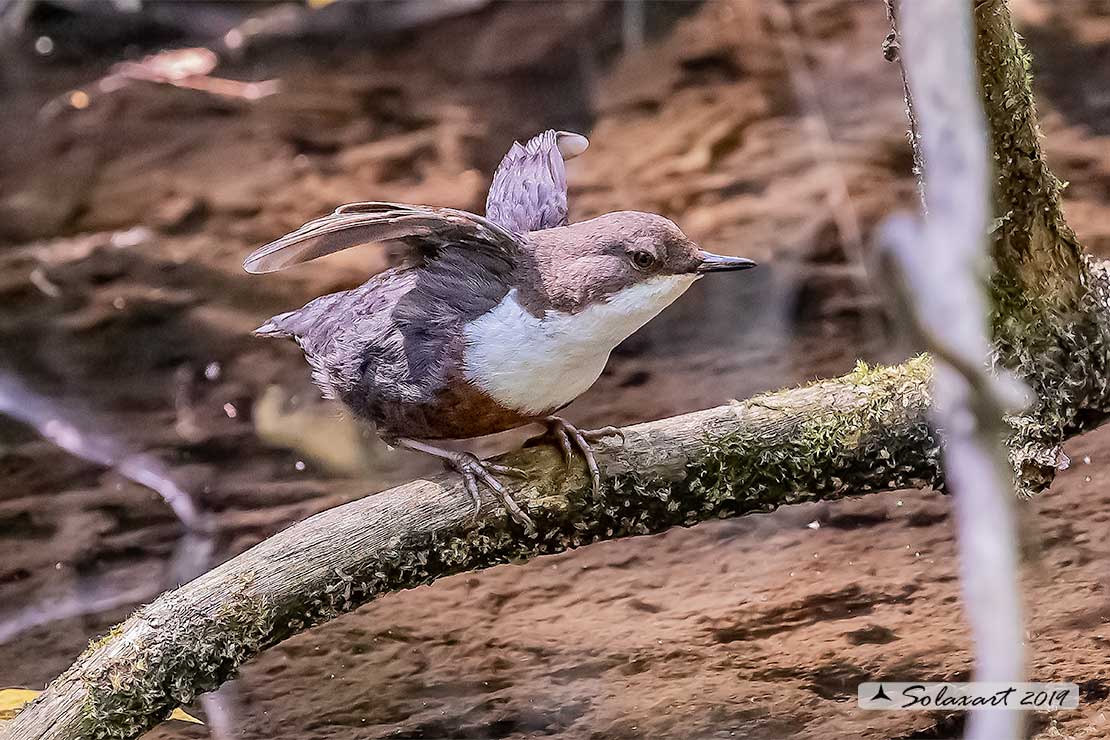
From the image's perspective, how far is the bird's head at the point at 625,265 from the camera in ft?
6.64

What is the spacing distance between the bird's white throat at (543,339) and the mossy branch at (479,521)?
9.3 inches

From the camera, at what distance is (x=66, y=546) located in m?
3.04

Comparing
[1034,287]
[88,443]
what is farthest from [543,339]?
[88,443]

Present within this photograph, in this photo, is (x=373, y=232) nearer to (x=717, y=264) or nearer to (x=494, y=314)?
(x=494, y=314)

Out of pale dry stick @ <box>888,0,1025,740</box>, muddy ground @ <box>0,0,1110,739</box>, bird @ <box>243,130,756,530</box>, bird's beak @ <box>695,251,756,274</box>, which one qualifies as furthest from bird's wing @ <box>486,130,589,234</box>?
pale dry stick @ <box>888,0,1025,740</box>

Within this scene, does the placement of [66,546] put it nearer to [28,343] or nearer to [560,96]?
[28,343]

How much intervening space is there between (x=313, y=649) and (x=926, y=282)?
218 cm

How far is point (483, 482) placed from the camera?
2.17 m

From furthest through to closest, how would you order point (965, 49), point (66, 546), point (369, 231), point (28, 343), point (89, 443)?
point (28, 343)
point (89, 443)
point (66, 546)
point (369, 231)
point (965, 49)

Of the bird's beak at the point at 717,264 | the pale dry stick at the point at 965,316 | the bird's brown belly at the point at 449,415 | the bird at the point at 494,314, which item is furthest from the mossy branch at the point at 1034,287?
the pale dry stick at the point at 965,316

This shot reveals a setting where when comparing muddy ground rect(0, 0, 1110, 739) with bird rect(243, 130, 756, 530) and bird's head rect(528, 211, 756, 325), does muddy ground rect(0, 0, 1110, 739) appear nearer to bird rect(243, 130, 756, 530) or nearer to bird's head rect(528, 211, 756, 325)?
bird rect(243, 130, 756, 530)

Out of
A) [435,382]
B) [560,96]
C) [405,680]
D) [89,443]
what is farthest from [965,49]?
[560,96]

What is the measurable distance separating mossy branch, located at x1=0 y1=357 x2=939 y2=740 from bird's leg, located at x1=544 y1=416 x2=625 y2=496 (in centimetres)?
3

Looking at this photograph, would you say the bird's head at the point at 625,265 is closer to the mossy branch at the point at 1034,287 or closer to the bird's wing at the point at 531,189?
the bird's wing at the point at 531,189
